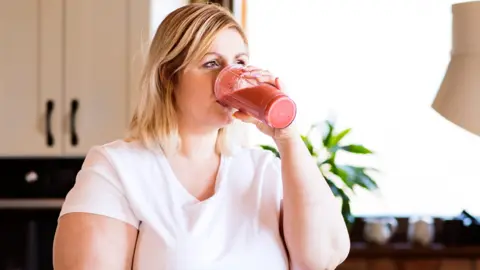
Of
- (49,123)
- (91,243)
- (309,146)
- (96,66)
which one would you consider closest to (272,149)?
(309,146)

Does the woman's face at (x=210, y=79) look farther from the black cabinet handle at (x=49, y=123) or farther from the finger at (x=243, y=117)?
the black cabinet handle at (x=49, y=123)

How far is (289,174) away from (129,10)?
56.8 inches

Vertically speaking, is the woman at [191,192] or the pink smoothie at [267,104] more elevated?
the pink smoothie at [267,104]

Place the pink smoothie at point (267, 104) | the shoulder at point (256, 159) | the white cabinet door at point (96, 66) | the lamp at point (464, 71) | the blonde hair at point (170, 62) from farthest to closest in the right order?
1. the white cabinet door at point (96, 66)
2. the lamp at point (464, 71)
3. the shoulder at point (256, 159)
4. the blonde hair at point (170, 62)
5. the pink smoothie at point (267, 104)

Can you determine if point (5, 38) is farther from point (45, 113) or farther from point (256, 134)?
point (256, 134)

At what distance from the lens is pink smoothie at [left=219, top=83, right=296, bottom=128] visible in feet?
3.43

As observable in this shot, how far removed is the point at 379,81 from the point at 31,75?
50.5 inches

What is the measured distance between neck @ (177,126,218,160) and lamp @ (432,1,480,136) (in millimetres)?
671

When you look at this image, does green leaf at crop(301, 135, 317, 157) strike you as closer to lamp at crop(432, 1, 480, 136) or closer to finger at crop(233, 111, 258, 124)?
lamp at crop(432, 1, 480, 136)

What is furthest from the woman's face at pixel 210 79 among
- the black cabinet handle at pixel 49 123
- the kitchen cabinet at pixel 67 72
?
the black cabinet handle at pixel 49 123

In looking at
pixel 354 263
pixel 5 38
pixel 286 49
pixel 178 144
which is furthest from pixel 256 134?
pixel 178 144

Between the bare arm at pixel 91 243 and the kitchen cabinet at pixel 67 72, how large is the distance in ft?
4.55

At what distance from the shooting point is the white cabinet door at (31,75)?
2502 millimetres

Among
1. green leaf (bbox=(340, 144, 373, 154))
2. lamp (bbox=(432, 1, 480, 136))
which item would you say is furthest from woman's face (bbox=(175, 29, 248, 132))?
green leaf (bbox=(340, 144, 373, 154))
